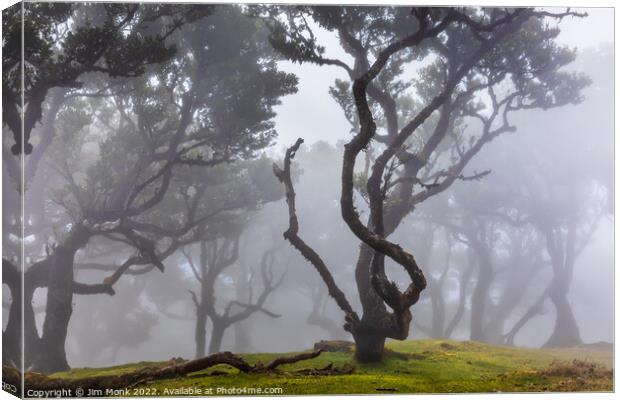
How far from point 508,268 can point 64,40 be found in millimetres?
10881

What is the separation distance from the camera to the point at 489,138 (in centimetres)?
1326

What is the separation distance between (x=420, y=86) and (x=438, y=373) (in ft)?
20.8

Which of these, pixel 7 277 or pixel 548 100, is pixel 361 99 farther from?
pixel 7 277

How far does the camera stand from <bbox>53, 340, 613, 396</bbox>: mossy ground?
974cm

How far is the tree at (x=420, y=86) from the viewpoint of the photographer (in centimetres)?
1138

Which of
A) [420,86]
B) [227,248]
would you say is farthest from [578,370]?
[227,248]

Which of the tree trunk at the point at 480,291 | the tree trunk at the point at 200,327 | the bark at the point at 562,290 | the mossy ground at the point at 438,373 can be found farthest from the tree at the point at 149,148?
the bark at the point at 562,290

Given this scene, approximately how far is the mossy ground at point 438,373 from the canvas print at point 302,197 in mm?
55

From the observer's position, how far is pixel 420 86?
1261 cm

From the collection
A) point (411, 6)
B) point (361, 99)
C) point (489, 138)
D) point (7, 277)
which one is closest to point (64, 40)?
point (7, 277)

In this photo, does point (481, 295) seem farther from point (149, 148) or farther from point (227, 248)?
point (149, 148)

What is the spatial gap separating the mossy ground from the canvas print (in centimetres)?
5

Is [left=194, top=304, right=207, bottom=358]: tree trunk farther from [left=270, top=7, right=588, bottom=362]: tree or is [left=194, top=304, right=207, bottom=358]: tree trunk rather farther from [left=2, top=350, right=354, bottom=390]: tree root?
[left=270, top=7, right=588, bottom=362]: tree

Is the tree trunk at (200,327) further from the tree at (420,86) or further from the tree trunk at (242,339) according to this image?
the tree at (420,86)
